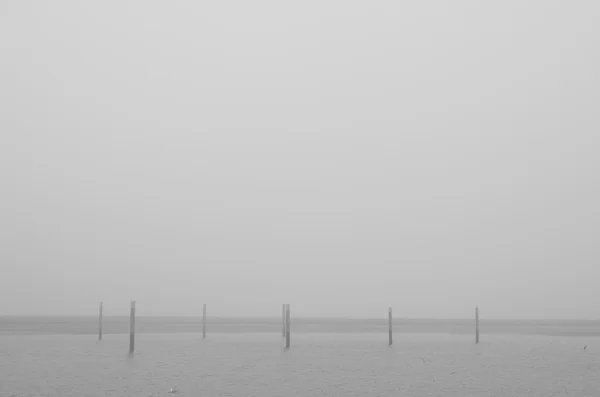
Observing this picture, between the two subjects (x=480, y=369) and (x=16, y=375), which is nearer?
(x=16, y=375)

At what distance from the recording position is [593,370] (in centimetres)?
3891

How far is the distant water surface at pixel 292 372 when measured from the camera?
97.8ft

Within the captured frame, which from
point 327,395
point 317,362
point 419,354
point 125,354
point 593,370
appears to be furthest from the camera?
point 419,354

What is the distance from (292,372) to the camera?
124 ft

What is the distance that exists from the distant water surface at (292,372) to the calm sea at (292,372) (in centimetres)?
5

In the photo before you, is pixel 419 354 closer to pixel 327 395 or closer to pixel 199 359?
pixel 199 359

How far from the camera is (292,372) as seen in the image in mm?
37906

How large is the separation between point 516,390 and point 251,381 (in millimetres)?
13749

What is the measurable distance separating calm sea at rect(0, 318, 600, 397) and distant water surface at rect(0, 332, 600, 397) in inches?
2.0

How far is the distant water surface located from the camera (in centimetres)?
2980

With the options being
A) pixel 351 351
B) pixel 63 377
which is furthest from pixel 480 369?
pixel 63 377

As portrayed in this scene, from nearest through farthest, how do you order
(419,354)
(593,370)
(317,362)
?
(593,370) < (317,362) < (419,354)

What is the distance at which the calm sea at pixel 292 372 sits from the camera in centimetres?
2981

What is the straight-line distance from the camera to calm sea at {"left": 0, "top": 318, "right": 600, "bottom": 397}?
29.8 meters
